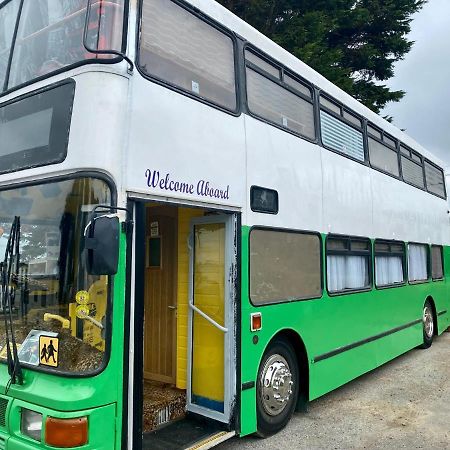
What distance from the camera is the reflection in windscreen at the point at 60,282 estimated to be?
3.08m

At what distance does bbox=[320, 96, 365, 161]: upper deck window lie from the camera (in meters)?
5.92

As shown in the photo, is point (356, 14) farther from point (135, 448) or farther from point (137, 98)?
point (135, 448)

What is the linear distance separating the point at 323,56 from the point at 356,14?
7.92 feet

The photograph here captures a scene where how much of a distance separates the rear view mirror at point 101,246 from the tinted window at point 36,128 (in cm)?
68

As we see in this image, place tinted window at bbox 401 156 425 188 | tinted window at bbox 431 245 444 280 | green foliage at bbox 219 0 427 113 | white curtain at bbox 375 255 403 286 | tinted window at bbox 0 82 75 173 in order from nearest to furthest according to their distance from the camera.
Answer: tinted window at bbox 0 82 75 173, white curtain at bbox 375 255 403 286, tinted window at bbox 401 156 425 188, tinted window at bbox 431 245 444 280, green foliage at bbox 219 0 427 113

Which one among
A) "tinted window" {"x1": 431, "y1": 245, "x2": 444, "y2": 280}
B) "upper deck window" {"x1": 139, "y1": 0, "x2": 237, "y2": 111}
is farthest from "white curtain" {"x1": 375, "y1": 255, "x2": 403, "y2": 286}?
"upper deck window" {"x1": 139, "y1": 0, "x2": 237, "y2": 111}

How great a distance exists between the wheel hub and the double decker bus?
0.07ft

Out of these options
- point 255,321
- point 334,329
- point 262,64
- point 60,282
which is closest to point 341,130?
point 262,64

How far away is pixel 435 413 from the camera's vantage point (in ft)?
18.0

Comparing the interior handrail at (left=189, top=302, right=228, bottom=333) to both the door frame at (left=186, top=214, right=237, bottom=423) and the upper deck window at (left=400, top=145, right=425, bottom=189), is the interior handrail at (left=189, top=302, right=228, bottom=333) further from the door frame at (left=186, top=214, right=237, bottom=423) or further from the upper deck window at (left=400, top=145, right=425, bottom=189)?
the upper deck window at (left=400, top=145, right=425, bottom=189)

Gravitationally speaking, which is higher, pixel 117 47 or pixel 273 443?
pixel 117 47

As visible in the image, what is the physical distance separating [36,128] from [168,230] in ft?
6.26

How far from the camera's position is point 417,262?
888cm

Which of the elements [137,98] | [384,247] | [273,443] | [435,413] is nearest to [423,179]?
[384,247]
